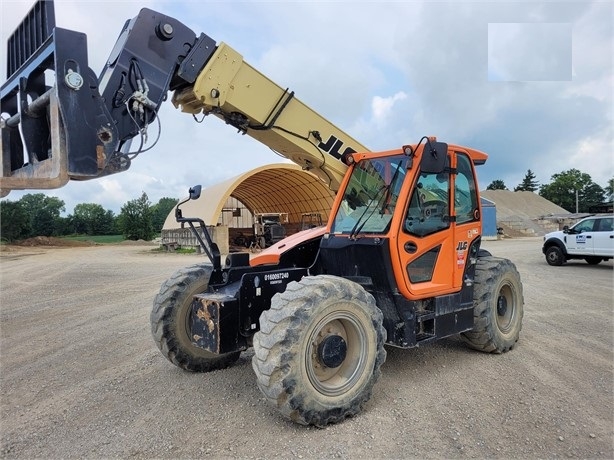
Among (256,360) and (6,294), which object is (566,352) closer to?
(256,360)

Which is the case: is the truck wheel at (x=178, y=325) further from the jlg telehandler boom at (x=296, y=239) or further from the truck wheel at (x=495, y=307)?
the truck wheel at (x=495, y=307)

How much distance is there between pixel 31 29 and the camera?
3.97m

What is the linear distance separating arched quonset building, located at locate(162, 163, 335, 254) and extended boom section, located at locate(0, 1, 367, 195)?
17.4m

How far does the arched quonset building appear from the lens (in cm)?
2362

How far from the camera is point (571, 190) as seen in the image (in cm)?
7600

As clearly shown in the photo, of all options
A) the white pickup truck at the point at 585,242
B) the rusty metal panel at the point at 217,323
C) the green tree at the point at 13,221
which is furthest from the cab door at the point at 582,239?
the green tree at the point at 13,221

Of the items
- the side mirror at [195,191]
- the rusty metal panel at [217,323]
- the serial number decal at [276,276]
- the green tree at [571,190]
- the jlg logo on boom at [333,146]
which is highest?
the green tree at [571,190]

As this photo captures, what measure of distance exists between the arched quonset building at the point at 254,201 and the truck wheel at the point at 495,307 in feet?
55.8

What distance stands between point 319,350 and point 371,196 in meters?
1.87

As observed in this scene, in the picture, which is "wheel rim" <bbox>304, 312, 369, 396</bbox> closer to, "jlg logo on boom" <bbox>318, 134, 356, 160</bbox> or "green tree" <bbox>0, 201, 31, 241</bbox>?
"jlg logo on boom" <bbox>318, 134, 356, 160</bbox>

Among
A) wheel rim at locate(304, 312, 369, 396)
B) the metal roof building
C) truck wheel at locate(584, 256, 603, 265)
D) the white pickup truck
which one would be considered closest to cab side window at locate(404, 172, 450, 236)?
wheel rim at locate(304, 312, 369, 396)

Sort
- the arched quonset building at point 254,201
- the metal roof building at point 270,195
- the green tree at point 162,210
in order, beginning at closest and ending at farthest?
1. the arched quonset building at point 254,201
2. the metal roof building at point 270,195
3. the green tree at point 162,210

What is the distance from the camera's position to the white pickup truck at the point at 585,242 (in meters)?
14.9

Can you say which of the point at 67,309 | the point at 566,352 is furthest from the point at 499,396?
the point at 67,309
